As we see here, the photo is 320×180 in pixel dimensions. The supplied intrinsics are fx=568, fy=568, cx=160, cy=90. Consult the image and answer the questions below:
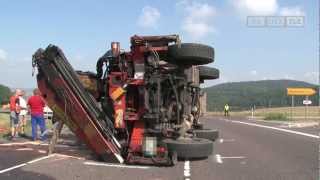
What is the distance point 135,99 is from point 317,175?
4.33m

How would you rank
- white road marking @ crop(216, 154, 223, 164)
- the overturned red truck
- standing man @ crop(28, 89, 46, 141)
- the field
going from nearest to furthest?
the overturned red truck
white road marking @ crop(216, 154, 223, 164)
standing man @ crop(28, 89, 46, 141)
the field

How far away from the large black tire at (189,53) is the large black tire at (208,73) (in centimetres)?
323

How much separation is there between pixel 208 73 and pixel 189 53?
12.9ft

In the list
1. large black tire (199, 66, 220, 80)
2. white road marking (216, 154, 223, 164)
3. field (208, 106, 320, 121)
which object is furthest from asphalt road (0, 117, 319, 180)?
field (208, 106, 320, 121)

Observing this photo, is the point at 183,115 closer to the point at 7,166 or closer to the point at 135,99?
the point at 135,99

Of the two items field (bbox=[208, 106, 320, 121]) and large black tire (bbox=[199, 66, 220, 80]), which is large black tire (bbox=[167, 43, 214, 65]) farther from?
field (bbox=[208, 106, 320, 121])

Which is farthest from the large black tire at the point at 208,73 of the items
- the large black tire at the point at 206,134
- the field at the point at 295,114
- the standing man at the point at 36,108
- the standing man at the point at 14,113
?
the field at the point at 295,114

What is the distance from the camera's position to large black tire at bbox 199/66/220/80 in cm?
1543

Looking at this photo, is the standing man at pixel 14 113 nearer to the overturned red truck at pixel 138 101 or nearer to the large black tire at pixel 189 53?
the overturned red truck at pixel 138 101

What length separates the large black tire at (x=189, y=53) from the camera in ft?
38.4

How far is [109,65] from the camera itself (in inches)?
521

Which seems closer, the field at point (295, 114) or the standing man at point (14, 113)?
the standing man at point (14, 113)

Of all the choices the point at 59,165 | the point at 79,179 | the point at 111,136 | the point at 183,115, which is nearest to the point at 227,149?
the point at 183,115

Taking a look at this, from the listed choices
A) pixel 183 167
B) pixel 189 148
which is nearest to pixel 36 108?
pixel 189 148
